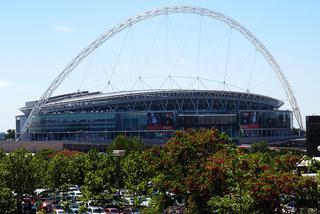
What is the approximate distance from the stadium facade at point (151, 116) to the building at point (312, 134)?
7351cm

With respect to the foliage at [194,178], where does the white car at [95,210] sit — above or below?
below

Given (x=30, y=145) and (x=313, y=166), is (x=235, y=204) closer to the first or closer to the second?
(x=313, y=166)

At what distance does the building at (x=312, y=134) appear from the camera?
243ft

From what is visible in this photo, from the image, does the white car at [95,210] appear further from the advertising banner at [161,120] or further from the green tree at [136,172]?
the advertising banner at [161,120]

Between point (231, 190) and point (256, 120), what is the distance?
129m

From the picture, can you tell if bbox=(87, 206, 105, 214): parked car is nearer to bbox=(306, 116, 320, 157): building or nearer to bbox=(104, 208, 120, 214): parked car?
bbox=(104, 208, 120, 214): parked car

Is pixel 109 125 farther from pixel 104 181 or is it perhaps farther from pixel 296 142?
pixel 104 181

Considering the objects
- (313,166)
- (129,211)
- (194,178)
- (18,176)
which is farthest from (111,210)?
(313,166)

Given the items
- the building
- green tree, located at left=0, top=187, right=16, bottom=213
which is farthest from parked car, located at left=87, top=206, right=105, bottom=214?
the building

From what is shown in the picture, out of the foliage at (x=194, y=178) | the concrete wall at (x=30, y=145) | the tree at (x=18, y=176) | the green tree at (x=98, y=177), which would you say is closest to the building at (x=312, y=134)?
the foliage at (x=194, y=178)

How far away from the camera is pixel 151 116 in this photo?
5979 inches

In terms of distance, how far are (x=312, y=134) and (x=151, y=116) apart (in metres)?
80.1

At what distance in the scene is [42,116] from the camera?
160 metres

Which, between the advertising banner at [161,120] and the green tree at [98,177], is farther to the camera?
the advertising banner at [161,120]
